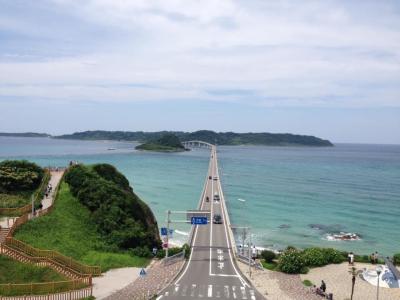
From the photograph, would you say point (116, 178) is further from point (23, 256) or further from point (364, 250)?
point (364, 250)

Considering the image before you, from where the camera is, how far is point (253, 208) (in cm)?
8806

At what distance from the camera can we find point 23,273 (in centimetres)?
3059

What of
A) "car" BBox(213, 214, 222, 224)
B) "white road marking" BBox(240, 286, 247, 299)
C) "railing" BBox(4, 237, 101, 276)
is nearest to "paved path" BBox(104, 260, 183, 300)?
"railing" BBox(4, 237, 101, 276)

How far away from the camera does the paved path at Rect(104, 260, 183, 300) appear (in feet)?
98.7

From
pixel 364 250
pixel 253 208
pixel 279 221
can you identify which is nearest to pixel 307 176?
pixel 253 208

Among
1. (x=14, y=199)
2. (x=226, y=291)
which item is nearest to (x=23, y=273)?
(x=226, y=291)

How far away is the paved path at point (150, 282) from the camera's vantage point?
98.7ft

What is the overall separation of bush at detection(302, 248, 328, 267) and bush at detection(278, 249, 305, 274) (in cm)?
149

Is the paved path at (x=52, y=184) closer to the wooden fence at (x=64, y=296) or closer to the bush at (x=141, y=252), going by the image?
the bush at (x=141, y=252)

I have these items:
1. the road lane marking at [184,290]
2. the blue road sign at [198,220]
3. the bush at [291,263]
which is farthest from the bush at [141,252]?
the bush at [291,263]

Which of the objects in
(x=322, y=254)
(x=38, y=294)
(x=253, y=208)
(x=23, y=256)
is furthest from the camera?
(x=253, y=208)

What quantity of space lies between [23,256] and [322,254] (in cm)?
2701

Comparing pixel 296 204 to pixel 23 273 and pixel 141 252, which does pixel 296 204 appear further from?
pixel 23 273

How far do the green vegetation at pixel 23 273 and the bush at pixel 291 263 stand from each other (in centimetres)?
1942
